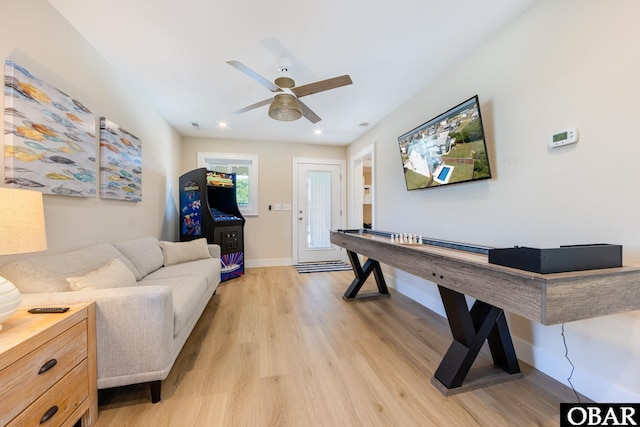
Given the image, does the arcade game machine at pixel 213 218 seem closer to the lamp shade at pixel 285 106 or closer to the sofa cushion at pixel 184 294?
the sofa cushion at pixel 184 294

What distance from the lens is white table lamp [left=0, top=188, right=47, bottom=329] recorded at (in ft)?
3.11

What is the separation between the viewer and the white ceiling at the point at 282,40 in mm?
1677

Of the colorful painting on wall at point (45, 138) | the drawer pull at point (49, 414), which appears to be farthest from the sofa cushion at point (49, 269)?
the drawer pull at point (49, 414)

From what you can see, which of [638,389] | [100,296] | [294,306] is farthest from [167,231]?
[638,389]

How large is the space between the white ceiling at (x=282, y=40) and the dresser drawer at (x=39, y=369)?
Result: 2003 mm

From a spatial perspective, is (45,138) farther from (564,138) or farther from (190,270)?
(564,138)

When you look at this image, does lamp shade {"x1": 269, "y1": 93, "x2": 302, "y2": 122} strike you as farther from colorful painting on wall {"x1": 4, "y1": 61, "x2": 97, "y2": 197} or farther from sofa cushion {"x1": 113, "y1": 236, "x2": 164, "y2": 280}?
sofa cushion {"x1": 113, "y1": 236, "x2": 164, "y2": 280}

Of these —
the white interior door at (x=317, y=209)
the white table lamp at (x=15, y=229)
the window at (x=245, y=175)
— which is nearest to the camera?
the white table lamp at (x=15, y=229)

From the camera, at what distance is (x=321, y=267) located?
462cm

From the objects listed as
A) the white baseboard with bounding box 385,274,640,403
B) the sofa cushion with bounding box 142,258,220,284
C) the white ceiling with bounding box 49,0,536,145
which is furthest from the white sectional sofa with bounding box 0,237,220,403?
the white baseboard with bounding box 385,274,640,403

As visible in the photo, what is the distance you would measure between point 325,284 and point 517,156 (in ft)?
8.78

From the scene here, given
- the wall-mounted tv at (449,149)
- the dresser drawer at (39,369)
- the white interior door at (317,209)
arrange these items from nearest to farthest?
the dresser drawer at (39,369)
the wall-mounted tv at (449,149)
the white interior door at (317,209)

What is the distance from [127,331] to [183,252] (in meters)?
1.73

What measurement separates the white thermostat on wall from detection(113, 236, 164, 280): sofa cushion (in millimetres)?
3282
